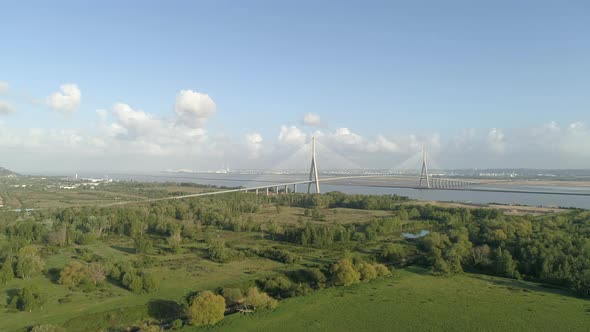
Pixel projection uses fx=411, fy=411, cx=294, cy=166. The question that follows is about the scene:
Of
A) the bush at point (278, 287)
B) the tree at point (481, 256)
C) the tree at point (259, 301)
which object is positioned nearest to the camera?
the tree at point (259, 301)

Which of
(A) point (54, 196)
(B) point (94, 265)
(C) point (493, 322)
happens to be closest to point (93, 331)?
(B) point (94, 265)

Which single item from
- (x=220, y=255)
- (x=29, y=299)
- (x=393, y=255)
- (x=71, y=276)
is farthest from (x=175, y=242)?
(x=393, y=255)

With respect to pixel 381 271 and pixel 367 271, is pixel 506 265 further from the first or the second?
pixel 367 271

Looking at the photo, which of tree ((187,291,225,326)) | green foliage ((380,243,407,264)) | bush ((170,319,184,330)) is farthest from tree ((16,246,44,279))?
green foliage ((380,243,407,264))

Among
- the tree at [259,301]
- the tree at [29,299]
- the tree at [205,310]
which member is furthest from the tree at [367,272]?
the tree at [29,299]

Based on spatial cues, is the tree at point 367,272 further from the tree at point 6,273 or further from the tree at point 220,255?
the tree at point 6,273

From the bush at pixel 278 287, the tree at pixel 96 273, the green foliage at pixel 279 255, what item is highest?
the tree at pixel 96 273
